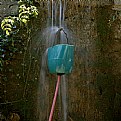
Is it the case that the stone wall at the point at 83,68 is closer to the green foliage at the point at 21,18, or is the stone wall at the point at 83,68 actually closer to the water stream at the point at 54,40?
the water stream at the point at 54,40

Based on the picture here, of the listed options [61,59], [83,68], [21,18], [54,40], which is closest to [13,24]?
[21,18]

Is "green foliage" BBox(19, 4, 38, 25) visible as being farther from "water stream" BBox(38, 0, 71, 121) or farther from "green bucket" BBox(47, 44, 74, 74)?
"green bucket" BBox(47, 44, 74, 74)

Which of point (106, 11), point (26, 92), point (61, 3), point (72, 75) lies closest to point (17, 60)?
point (26, 92)

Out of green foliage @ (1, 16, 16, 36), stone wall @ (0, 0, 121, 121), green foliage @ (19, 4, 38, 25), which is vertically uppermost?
green foliage @ (19, 4, 38, 25)

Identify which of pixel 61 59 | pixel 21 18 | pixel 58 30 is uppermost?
pixel 21 18

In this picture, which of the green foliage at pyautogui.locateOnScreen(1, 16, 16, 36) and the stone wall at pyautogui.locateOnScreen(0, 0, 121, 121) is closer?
the green foliage at pyautogui.locateOnScreen(1, 16, 16, 36)

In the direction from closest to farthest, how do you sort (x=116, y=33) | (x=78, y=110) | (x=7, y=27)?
(x=7, y=27), (x=78, y=110), (x=116, y=33)

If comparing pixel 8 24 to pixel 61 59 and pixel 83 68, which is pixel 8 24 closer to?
pixel 61 59

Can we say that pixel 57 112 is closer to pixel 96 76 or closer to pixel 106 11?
pixel 96 76

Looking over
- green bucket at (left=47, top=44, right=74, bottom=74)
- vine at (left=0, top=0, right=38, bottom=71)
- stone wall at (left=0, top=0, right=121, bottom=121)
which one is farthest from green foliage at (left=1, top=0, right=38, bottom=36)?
green bucket at (left=47, top=44, right=74, bottom=74)

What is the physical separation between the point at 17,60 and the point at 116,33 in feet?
3.84

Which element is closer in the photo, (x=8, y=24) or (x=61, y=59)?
(x=61, y=59)

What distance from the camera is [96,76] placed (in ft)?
10.1

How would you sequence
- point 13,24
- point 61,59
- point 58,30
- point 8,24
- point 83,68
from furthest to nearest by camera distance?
point 83,68 < point 58,30 < point 13,24 < point 8,24 < point 61,59
